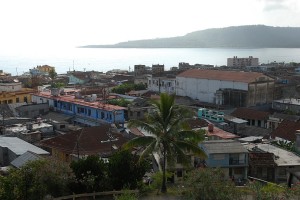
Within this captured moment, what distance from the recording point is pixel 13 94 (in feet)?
179

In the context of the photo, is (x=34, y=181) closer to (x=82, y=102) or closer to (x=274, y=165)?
(x=274, y=165)

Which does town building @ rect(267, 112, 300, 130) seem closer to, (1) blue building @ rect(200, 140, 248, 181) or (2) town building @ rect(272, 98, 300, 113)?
(2) town building @ rect(272, 98, 300, 113)

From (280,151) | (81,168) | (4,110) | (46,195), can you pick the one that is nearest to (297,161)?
(280,151)

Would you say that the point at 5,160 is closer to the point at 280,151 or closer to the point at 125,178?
the point at 125,178

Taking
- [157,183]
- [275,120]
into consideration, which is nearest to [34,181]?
[157,183]

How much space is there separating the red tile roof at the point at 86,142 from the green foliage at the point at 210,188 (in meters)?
15.1

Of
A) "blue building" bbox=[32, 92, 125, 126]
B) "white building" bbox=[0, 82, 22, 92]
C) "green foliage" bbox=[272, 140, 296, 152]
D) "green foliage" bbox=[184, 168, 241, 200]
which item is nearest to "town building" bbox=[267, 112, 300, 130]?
"green foliage" bbox=[272, 140, 296, 152]

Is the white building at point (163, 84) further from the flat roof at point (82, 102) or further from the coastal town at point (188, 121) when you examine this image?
the flat roof at point (82, 102)

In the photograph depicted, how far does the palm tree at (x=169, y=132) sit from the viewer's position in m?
17.8

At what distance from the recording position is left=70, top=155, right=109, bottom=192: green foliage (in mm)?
18078

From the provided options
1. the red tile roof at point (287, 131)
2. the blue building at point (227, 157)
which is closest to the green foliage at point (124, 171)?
A: the blue building at point (227, 157)

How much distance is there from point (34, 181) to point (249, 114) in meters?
37.3

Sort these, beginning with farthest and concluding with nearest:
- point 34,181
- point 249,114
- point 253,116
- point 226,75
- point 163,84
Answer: point 163,84, point 226,75, point 249,114, point 253,116, point 34,181

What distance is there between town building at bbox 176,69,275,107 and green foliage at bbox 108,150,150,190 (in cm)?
3927
